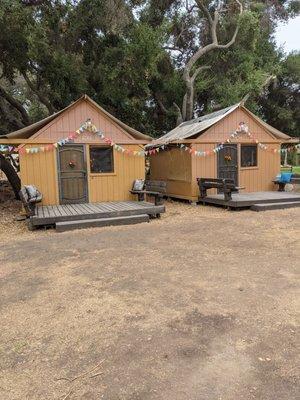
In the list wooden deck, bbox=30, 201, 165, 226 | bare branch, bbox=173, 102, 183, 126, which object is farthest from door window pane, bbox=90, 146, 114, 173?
bare branch, bbox=173, 102, 183, 126

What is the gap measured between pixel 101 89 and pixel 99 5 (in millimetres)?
3578

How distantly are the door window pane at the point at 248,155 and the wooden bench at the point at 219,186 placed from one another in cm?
229

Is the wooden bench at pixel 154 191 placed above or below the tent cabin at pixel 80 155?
below

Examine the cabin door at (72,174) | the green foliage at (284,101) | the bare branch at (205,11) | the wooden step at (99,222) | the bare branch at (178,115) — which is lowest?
the wooden step at (99,222)

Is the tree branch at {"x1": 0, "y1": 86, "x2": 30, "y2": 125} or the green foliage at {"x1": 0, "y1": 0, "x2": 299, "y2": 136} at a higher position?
the green foliage at {"x1": 0, "y1": 0, "x2": 299, "y2": 136}

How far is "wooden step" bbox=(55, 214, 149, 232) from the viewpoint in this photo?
8289 millimetres

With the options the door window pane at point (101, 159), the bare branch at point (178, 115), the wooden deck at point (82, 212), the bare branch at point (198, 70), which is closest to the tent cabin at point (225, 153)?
the door window pane at point (101, 159)

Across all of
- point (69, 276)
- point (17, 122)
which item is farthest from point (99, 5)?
point (69, 276)

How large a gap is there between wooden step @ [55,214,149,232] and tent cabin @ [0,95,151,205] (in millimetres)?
2550

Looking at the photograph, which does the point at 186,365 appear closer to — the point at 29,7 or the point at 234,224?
the point at 234,224

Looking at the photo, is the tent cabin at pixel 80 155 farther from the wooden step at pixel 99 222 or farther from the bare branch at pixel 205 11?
the bare branch at pixel 205 11

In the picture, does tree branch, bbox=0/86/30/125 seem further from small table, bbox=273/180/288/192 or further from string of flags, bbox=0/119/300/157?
small table, bbox=273/180/288/192

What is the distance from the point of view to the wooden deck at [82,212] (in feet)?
27.6

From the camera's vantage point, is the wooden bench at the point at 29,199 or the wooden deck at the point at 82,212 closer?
the wooden deck at the point at 82,212
